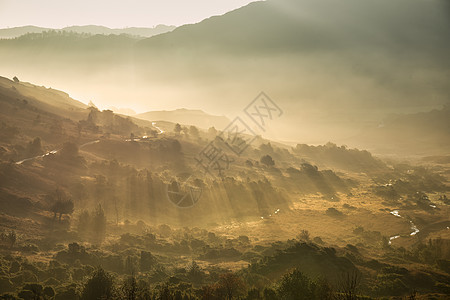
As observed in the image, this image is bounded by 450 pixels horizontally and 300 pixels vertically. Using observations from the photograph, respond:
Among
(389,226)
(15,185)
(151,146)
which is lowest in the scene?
(389,226)

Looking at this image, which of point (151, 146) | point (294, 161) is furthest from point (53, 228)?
point (294, 161)

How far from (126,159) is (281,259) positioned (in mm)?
98280

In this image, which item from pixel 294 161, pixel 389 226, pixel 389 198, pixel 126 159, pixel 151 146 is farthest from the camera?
pixel 294 161

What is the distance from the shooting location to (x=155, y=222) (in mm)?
77625

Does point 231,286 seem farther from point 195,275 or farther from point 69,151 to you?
point 69,151

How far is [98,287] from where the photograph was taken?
32.1 meters

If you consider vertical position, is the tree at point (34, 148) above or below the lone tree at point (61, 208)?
above

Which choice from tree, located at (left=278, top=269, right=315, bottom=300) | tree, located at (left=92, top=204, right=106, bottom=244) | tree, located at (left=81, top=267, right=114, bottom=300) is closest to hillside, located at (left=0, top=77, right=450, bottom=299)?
tree, located at (left=92, top=204, right=106, bottom=244)

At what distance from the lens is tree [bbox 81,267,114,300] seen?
31.7 meters

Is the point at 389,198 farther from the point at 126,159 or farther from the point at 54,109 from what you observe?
the point at 54,109

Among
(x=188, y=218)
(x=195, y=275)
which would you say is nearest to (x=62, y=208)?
(x=188, y=218)

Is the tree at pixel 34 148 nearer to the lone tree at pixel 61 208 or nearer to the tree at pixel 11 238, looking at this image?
the lone tree at pixel 61 208

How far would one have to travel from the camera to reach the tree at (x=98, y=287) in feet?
104

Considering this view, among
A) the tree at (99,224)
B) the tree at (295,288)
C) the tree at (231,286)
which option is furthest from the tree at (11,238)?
the tree at (295,288)
